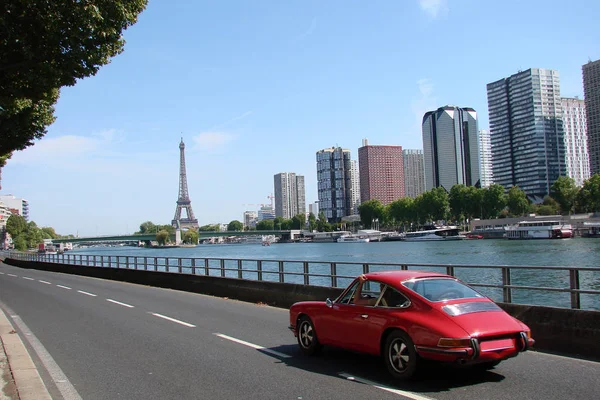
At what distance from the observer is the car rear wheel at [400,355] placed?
25.0 feet

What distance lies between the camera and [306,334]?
9984mm

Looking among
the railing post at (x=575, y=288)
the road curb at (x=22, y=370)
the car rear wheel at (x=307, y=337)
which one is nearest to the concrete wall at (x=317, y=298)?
the railing post at (x=575, y=288)

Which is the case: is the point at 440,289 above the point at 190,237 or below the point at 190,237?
below

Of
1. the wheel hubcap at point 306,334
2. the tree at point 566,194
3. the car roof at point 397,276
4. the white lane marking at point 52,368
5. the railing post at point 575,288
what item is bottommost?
the white lane marking at point 52,368

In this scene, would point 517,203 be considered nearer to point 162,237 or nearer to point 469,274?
point 162,237

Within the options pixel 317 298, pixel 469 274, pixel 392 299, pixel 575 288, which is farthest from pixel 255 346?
pixel 469 274

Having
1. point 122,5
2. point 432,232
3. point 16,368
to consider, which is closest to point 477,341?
point 16,368

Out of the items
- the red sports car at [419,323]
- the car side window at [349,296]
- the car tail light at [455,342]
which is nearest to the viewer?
the car tail light at [455,342]

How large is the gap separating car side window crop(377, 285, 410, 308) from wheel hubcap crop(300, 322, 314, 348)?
1.93 metres

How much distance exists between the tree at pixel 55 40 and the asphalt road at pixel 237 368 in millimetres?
6069

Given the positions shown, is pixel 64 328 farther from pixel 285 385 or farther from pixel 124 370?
pixel 285 385

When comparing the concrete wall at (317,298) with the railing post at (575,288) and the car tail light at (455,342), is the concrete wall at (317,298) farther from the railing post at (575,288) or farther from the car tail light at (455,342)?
the car tail light at (455,342)

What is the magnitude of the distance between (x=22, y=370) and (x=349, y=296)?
5.18m

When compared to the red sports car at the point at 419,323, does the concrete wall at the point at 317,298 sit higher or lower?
lower
